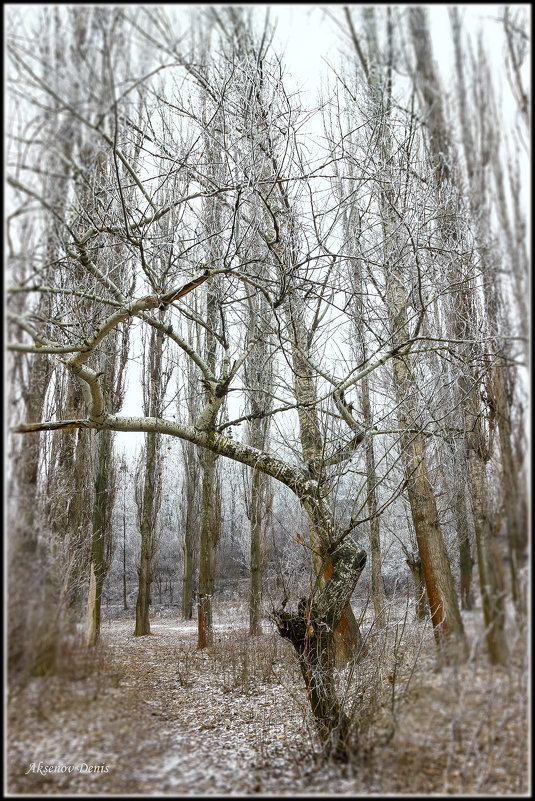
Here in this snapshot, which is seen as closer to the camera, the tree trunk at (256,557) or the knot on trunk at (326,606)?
the knot on trunk at (326,606)

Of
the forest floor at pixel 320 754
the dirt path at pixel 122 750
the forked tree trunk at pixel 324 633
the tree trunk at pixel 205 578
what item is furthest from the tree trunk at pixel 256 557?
the forest floor at pixel 320 754

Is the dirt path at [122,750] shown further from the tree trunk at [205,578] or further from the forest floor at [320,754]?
the tree trunk at [205,578]

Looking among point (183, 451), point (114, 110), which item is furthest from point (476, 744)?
point (183, 451)

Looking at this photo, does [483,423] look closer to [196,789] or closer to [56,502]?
[196,789]

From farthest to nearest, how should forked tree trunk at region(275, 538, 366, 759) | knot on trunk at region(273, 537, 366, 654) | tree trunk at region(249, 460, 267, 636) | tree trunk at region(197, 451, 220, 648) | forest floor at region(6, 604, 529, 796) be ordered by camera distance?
tree trunk at region(249, 460, 267, 636)
tree trunk at region(197, 451, 220, 648)
knot on trunk at region(273, 537, 366, 654)
forked tree trunk at region(275, 538, 366, 759)
forest floor at region(6, 604, 529, 796)

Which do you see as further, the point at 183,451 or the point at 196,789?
the point at 183,451

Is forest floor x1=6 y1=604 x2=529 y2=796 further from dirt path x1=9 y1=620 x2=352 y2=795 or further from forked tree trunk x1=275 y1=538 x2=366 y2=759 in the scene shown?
forked tree trunk x1=275 y1=538 x2=366 y2=759

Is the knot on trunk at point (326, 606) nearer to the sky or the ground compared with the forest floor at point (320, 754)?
nearer to the sky

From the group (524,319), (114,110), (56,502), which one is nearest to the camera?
(524,319)

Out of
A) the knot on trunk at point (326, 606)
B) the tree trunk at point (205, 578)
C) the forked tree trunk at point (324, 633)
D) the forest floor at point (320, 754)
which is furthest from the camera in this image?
the tree trunk at point (205, 578)

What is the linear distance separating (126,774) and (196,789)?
301mm

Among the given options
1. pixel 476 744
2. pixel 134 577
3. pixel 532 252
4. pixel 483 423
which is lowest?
pixel 134 577

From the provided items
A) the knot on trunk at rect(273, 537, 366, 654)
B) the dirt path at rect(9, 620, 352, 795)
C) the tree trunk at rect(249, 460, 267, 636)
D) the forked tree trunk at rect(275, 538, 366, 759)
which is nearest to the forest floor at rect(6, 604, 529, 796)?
the dirt path at rect(9, 620, 352, 795)

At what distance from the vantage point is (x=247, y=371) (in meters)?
9.05
